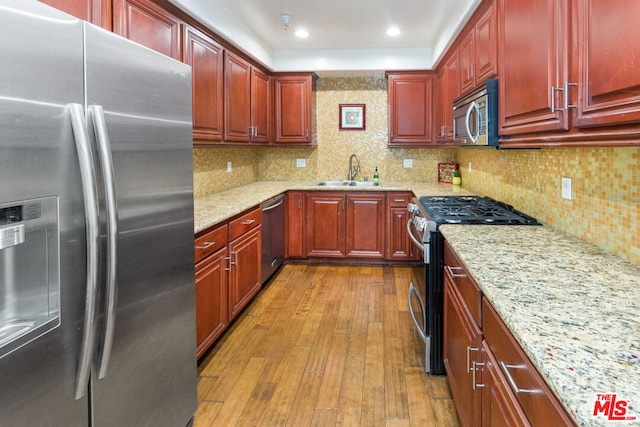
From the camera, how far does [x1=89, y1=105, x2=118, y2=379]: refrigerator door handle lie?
1.31m

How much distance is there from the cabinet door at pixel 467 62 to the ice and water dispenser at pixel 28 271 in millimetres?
2855

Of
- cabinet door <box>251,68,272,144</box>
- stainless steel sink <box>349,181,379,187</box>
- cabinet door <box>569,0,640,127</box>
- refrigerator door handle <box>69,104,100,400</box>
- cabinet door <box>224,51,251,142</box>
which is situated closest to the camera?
cabinet door <box>569,0,640,127</box>

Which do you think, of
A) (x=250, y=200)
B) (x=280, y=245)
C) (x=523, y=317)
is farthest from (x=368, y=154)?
(x=523, y=317)

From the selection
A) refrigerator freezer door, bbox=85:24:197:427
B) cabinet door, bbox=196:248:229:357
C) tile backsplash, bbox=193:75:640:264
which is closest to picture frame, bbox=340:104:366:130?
tile backsplash, bbox=193:75:640:264

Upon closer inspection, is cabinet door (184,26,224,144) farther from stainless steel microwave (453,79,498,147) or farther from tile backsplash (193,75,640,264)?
stainless steel microwave (453,79,498,147)

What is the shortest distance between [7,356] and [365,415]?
64.0 inches

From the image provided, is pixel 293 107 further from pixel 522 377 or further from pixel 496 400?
pixel 522 377

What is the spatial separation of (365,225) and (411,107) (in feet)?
4.75

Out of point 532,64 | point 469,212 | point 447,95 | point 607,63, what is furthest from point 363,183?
point 607,63

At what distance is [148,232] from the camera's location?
5.35ft

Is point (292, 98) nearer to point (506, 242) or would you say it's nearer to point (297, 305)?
point (297, 305)

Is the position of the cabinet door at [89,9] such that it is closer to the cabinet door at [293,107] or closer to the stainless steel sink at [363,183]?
the cabinet door at [293,107]

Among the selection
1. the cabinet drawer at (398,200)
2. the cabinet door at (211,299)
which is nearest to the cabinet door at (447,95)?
the cabinet drawer at (398,200)

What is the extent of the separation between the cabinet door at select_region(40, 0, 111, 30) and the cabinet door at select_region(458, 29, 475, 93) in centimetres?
231
